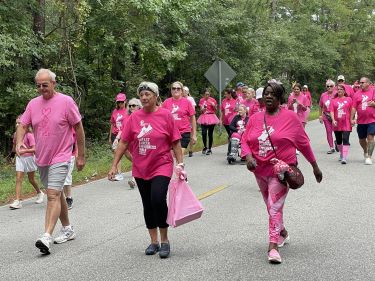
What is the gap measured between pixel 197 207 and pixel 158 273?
927 millimetres

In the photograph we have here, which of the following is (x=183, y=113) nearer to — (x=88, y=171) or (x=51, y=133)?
(x=88, y=171)

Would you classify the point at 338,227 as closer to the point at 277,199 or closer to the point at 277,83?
the point at 277,199

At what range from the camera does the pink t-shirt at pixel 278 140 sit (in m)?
5.88

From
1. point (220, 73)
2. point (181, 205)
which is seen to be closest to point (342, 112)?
point (220, 73)

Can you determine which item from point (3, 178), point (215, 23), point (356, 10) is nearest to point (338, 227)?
point (3, 178)

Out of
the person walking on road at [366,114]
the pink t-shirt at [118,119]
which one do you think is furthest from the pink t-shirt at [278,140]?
the person walking on road at [366,114]

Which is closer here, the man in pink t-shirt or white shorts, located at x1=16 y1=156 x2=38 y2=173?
the man in pink t-shirt

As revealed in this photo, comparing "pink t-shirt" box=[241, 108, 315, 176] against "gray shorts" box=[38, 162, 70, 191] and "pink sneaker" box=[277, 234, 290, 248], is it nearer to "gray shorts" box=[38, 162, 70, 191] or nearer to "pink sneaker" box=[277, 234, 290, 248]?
"pink sneaker" box=[277, 234, 290, 248]

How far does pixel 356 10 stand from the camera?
182 ft

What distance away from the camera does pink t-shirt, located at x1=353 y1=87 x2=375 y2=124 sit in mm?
13211

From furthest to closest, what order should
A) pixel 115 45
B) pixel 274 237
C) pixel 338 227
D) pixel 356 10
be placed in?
pixel 356 10
pixel 115 45
pixel 338 227
pixel 274 237

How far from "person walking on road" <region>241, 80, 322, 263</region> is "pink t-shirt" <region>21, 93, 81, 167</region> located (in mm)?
2047

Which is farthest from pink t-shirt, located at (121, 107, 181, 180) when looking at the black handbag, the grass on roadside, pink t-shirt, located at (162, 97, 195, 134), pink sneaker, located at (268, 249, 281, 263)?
pink t-shirt, located at (162, 97, 195, 134)

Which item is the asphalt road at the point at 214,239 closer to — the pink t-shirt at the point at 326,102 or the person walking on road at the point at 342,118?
the person walking on road at the point at 342,118
